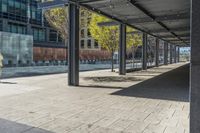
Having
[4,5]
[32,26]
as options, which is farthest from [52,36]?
[4,5]

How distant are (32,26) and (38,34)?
2429 millimetres

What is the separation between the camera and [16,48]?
43594 mm

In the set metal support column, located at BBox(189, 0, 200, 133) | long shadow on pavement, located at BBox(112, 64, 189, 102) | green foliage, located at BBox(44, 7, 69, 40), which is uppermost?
green foliage, located at BBox(44, 7, 69, 40)

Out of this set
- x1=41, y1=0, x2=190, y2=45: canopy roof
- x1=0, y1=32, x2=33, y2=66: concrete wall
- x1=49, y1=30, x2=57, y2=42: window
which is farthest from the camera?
x1=49, y1=30, x2=57, y2=42: window

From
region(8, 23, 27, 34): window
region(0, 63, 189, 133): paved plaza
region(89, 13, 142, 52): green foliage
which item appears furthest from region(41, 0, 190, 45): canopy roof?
region(8, 23, 27, 34): window

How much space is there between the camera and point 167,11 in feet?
55.1

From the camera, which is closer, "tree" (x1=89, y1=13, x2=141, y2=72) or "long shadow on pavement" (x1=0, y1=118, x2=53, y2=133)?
"long shadow on pavement" (x1=0, y1=118, x2=53, y2=133)

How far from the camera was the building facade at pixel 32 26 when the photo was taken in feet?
161

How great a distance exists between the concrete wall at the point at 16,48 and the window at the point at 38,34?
1337cm

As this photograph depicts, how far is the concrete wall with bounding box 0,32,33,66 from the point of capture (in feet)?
135

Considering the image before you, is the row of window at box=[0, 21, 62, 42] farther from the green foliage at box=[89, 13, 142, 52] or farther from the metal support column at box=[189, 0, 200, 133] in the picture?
the metal support column at box=[189, 0, 200, 133]

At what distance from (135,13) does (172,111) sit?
36.1 feet

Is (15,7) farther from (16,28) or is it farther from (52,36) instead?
(52,36)

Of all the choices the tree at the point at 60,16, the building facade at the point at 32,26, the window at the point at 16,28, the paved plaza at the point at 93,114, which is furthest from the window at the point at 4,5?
the paved plaza at the point at 93,114
